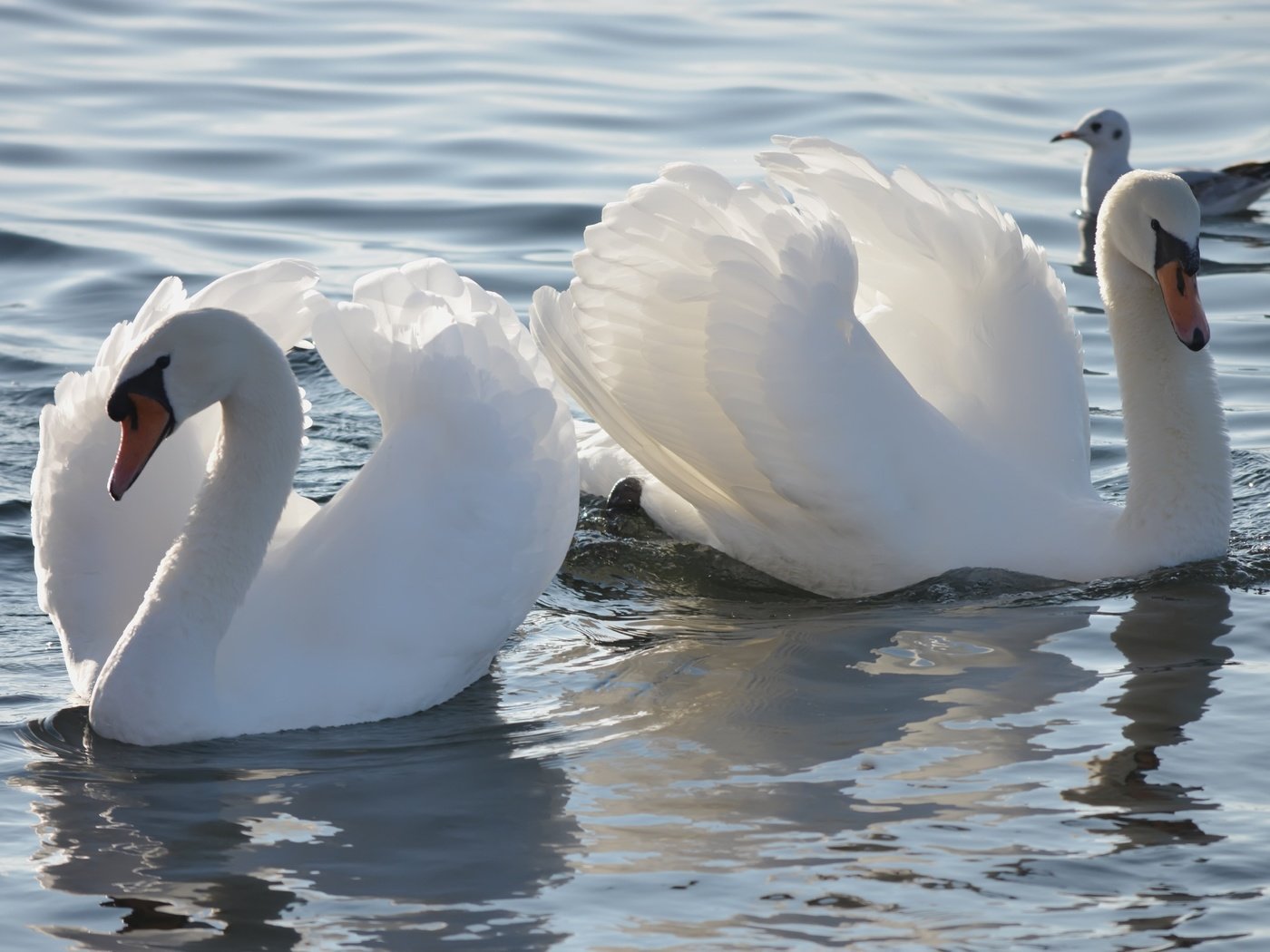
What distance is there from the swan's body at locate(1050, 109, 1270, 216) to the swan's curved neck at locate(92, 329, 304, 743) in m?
7.98

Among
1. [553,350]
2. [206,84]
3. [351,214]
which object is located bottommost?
[553,350]

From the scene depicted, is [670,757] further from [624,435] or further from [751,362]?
[624,435]

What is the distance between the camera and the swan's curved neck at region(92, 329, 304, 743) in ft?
19.0

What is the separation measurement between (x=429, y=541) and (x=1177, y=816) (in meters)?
2.20

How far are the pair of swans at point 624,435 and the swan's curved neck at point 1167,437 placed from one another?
0.03ft

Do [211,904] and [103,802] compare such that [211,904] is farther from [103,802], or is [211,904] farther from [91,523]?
[91,523]

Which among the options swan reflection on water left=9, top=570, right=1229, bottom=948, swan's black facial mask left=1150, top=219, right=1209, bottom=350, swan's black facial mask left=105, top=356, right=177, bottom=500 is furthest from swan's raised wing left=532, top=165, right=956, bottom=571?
swan's black facial mask left=105, top=356, right=177, bottom=500

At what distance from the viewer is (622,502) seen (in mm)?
8203

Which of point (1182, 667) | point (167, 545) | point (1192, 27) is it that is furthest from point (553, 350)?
point (1192, 27)

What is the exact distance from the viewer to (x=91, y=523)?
6273 mm

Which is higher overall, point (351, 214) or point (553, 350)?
point (351, 214)

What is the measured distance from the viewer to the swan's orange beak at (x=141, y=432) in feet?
18.6

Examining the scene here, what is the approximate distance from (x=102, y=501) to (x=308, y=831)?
4.84 feet

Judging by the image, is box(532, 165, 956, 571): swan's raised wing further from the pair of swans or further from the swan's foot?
the swan's foot
